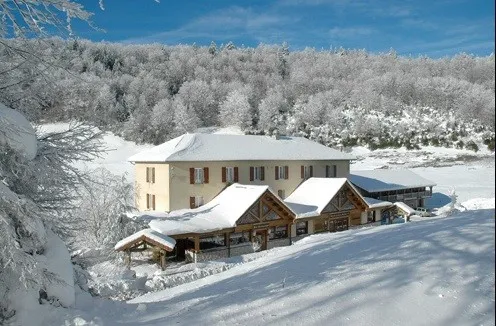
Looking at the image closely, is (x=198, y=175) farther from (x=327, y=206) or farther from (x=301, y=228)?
(x=327, y=206)

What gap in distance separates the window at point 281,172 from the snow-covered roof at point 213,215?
4.96 metres

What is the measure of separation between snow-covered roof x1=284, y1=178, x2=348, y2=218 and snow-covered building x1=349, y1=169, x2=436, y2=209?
7.49 meters

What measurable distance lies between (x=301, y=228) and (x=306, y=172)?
6.28 meters

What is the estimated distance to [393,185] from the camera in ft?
129

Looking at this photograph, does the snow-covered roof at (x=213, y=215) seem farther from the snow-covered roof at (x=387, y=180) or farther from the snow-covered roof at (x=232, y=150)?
the snow-covered roof at (x=387, y=180)

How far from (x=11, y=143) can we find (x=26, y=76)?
1.94 metres

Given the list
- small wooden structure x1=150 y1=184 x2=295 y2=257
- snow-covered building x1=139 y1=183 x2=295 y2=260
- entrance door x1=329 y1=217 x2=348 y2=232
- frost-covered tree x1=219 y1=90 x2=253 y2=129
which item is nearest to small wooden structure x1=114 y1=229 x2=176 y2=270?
snow-covered building x1=139 y1=183 x2=295 y2=260

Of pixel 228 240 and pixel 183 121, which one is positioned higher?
pixel 183 121

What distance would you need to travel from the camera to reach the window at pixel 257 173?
104 feet

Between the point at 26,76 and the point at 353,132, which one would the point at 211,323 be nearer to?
the point at 26,76

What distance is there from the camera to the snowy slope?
640 centimetres

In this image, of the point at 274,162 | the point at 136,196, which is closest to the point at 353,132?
the point at 274,162

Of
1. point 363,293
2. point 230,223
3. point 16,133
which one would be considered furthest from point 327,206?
point 16,133

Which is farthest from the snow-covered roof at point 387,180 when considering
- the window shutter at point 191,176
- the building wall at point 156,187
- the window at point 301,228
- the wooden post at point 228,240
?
the building wall at point 156,187
